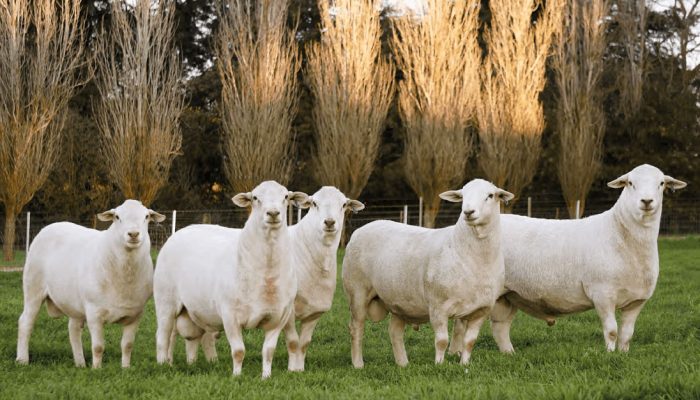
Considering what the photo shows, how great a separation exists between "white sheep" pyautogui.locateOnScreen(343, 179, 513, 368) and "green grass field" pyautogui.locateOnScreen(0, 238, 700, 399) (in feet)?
1.39

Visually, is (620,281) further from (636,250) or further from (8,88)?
(8,88)

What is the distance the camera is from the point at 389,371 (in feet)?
25.0

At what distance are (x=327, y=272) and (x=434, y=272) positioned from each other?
1.02 meters

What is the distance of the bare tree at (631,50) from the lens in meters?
35.5

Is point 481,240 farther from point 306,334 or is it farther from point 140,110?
point 140,110

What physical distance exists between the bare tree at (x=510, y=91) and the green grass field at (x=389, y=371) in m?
18.0

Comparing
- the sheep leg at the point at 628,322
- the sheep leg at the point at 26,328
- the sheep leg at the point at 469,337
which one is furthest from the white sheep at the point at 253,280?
the sheep leg at the point at 628,322

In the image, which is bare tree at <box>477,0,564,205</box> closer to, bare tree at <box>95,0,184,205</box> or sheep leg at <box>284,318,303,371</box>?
bare tree at <box>95,0,184,205</box>

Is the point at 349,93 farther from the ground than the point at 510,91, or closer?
closer

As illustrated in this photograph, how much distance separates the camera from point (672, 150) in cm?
3519

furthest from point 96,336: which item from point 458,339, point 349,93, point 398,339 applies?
point 349,93

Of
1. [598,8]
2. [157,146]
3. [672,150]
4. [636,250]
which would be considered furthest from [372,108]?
[636,250]

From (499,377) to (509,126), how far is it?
22.9 metres

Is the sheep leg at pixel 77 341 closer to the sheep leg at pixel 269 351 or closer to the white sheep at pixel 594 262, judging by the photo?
the sheep leg at pixel 269 351
